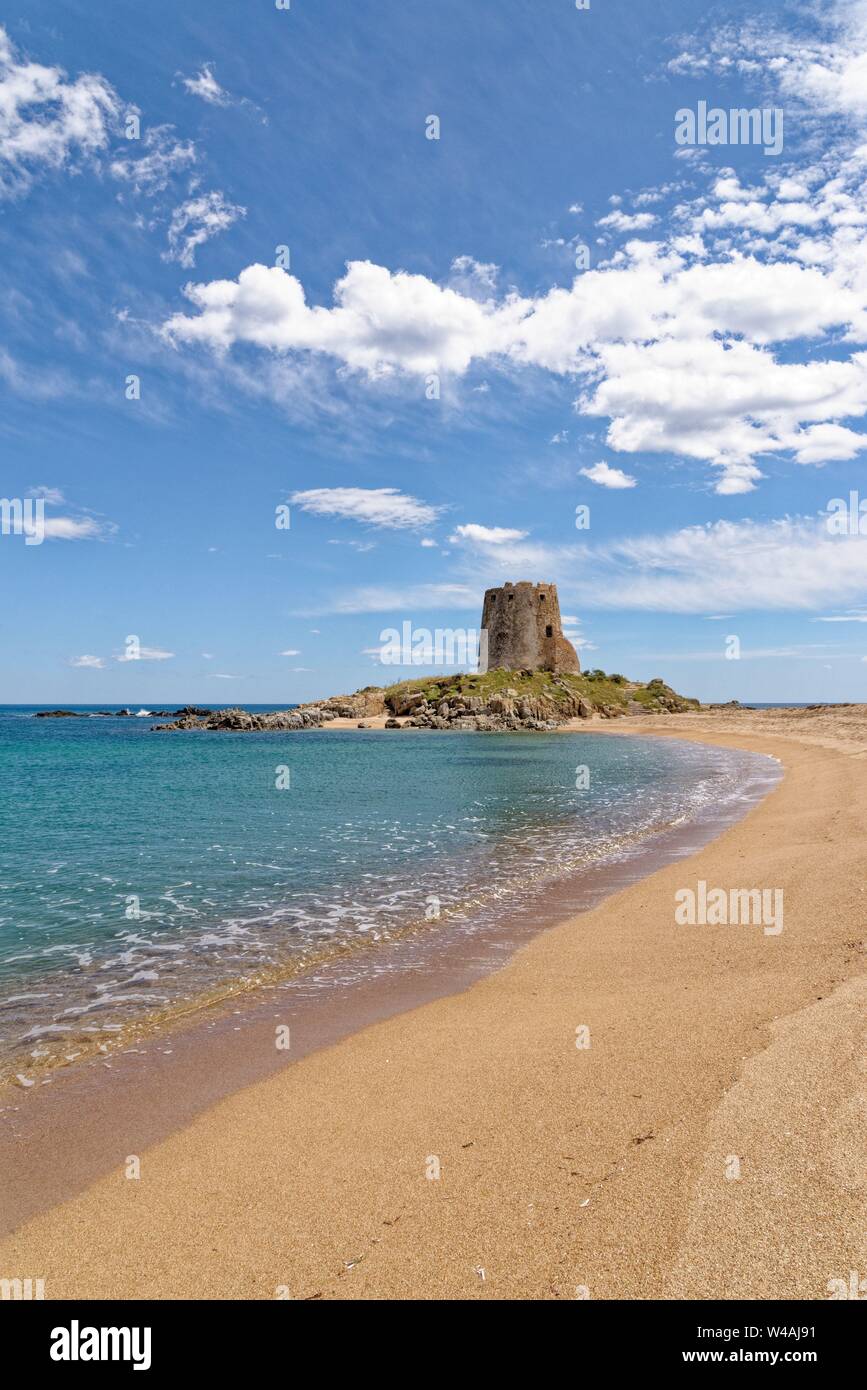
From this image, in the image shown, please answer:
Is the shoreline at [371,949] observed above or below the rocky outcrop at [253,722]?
below

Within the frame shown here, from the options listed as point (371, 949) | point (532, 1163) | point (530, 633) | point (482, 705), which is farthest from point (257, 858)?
point (530, 633)

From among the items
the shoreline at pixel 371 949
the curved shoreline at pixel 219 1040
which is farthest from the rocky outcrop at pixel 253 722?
the curved shoreline at pixel 219 1040

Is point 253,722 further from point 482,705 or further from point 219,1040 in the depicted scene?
point 219,1040

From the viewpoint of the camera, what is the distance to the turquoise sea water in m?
11.4

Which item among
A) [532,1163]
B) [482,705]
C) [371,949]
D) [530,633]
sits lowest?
[371,949]

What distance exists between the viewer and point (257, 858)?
19.9 meters

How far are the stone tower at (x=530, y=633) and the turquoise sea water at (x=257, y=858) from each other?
268 feet

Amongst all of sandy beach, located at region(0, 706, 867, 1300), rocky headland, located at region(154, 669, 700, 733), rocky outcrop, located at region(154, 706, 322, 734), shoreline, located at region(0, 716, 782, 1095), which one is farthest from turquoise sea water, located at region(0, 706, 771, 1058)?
rocky outcrop, located at region(154, 706, 322, 734)

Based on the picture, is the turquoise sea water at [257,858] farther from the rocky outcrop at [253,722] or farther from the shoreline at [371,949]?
the rocky outcrop at [253,722]

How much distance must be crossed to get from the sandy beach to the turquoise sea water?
398 cm

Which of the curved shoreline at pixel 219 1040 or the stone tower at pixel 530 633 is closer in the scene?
the curved shoreline at pixel 219 1040

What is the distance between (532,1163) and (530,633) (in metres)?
125

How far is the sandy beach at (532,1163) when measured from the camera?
14.1 ft
